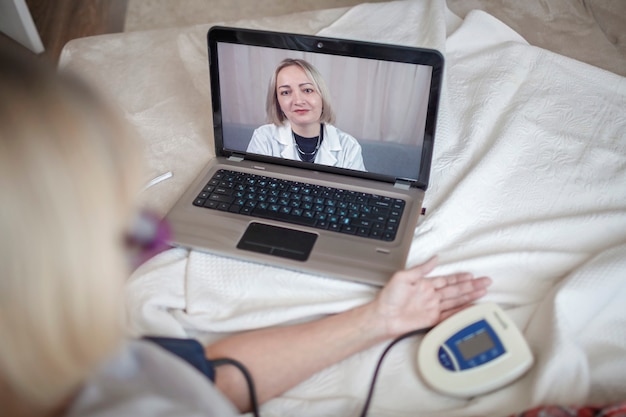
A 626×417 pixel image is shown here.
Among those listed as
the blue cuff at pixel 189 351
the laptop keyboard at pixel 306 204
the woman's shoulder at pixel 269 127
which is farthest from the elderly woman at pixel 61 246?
the woman's shoulder at pixel 269 127

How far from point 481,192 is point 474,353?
Answer: 0.34 meters

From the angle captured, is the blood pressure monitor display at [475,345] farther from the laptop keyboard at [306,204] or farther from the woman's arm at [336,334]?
the laptop keyboard at [306,204]

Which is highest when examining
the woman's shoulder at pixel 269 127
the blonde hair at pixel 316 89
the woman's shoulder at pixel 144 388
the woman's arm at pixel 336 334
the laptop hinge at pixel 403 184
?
the blonde hair at pixel 316 89

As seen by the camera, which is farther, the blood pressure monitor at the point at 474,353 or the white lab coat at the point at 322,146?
the white lab coat at the point at 322,146

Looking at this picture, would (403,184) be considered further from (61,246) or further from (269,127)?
(61,246)

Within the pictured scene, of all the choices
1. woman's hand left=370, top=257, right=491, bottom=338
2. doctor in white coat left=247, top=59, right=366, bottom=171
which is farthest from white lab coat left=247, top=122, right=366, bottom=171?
woman's hand left=370, top=257, right=491, bottom=338

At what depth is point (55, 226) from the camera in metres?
0.44

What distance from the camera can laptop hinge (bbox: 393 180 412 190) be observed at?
978 mm

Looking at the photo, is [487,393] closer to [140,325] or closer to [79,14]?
[140,325]

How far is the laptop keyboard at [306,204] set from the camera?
0.92 metres

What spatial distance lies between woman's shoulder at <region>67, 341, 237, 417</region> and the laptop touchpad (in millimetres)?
293

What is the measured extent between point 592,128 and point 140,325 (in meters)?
0.87

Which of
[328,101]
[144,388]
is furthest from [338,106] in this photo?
[144,388]

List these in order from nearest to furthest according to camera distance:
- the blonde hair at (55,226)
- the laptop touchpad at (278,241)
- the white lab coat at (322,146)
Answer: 1. the blonde hair at (55,226)
2. the laptop touchpad at (278,241)
3. the white lab coat at (322,146)
